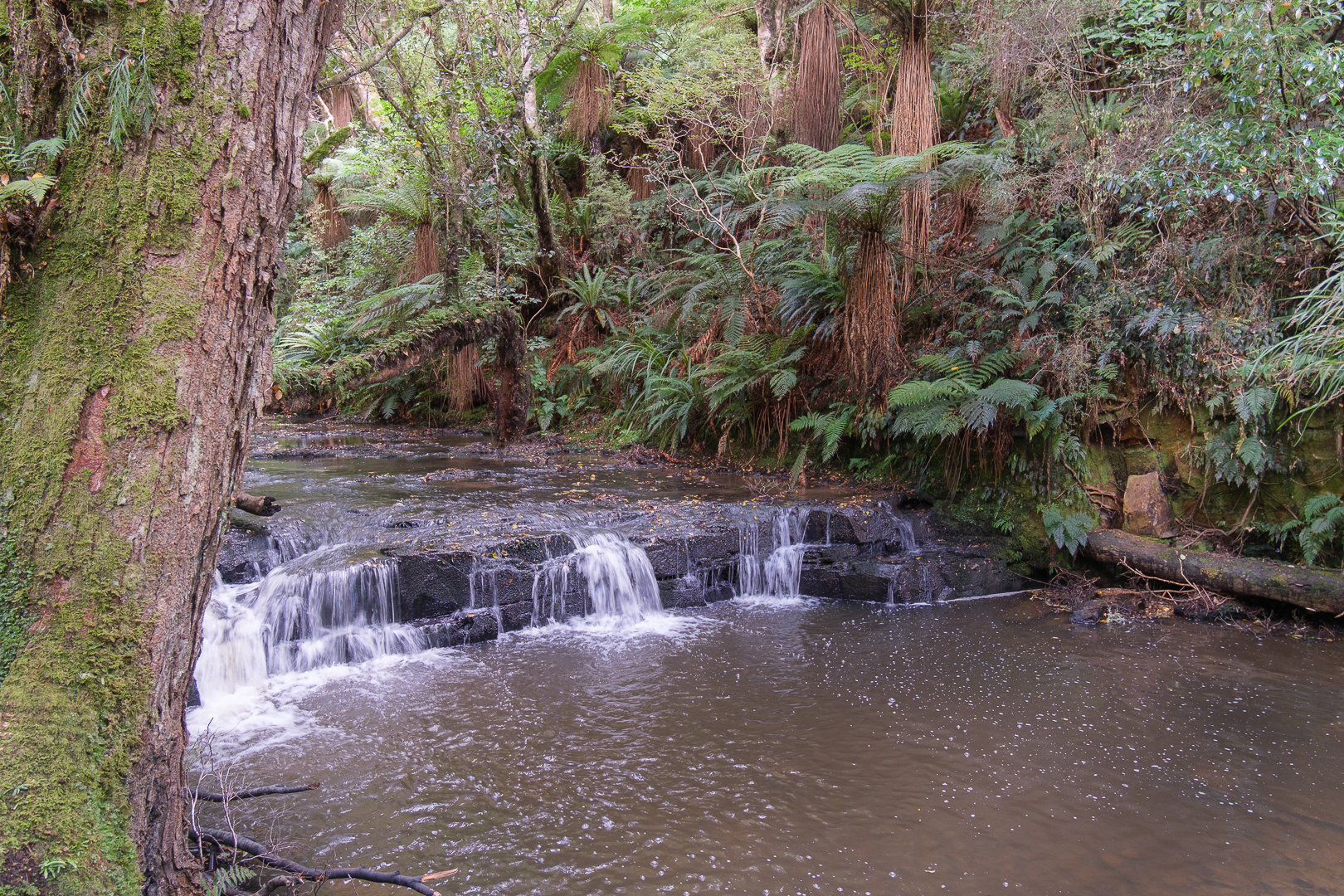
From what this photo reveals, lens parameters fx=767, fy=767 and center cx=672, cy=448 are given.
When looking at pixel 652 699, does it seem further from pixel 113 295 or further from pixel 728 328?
pixel 728 328

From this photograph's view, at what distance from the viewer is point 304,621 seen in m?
5.08

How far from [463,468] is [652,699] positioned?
5.31 metres

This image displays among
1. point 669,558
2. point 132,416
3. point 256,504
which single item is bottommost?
point 669,558

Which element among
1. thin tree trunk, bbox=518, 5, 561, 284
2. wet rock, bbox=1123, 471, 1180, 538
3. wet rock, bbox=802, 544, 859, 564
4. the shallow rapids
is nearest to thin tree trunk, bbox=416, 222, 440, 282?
thin tree trunk, bbox=518, 5, 561, 284

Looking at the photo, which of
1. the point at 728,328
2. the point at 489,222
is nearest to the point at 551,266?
the point at 489,222

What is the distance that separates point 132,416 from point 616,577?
4.55 meters

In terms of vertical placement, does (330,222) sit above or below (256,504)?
above

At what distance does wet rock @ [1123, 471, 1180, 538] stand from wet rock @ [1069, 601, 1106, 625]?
2.98ft

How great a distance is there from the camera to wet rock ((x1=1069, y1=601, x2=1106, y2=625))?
576 centimetres

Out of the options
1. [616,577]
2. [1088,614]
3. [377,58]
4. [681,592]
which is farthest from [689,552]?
[377,58]

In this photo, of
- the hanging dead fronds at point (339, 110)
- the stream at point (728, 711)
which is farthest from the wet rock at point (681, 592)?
the hanging dead fronds at point (339, 110)

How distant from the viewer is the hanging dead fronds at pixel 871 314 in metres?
7.63

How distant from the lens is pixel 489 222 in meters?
10.5

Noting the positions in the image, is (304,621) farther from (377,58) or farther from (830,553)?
(377,58)
